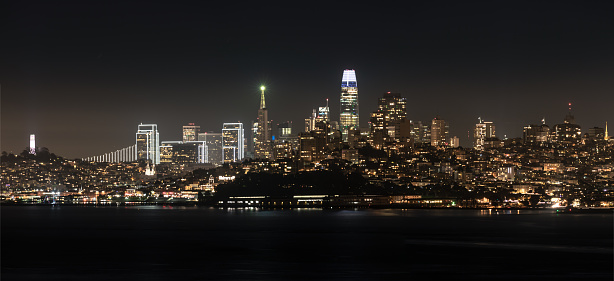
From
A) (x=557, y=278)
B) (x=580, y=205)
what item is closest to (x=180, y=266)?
(x=557, y=278)

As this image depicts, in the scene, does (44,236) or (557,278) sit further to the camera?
(44,236)

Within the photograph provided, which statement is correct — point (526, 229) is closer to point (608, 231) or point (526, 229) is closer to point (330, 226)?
point (608, 231)

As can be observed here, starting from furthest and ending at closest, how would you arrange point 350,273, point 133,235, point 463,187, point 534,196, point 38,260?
point 463,187 < point 534,196 < point 133,235 < point 38,260 < point 350,273

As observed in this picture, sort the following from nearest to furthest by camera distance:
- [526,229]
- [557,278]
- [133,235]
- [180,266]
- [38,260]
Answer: [557,278] → [180,266] → [38,260] → [133,235] → [526,229]

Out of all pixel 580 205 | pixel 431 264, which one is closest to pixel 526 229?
pixel 431 264

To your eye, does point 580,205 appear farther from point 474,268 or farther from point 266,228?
point 474,268

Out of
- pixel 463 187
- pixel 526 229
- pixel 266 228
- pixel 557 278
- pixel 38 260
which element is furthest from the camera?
pixel 463 187
